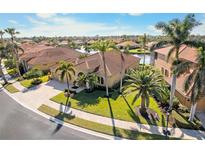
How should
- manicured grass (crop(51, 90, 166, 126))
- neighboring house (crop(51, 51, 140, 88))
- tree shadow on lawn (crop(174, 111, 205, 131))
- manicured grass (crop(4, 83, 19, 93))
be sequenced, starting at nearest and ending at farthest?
tree shadow on lawn (crop(174, 111, 205, 131)), manicured grass (crop(51, 90, 166, 126)), neighboring house (crop(51, 51, 140, 88)), manicured grass (crop(4, 83, 19, 93))

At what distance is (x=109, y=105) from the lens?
2409cm

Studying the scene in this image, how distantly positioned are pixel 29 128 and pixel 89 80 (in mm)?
11743

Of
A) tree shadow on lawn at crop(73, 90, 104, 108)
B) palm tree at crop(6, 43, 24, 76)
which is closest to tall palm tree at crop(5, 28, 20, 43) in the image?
palm tree at crop(6, 43, 24, 76)

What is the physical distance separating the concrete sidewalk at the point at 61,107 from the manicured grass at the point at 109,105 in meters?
0.85

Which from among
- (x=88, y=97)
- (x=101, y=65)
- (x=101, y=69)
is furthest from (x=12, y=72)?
(x=88, y=97)

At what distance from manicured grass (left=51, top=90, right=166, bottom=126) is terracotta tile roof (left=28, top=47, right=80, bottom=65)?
18.0m

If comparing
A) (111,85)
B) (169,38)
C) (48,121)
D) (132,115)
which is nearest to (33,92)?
(48,121)

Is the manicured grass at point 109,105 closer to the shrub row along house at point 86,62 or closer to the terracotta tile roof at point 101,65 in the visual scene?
the shrub row along house at point 86,62

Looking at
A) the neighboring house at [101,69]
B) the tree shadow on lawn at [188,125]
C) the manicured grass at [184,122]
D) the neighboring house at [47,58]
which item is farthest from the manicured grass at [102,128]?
the neighboring house at [47,58]

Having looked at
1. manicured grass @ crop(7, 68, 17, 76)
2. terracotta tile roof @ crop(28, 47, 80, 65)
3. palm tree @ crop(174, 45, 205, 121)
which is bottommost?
manicured grass @ crop(7, 68, 17, 76)

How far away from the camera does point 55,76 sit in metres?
36.1

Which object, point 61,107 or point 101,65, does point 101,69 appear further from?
point 61,107

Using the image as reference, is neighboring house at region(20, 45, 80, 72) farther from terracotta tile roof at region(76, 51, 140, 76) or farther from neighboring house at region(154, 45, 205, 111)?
neighboring house at region(154, 45, 205, 111)

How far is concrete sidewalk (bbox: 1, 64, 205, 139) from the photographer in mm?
17984
